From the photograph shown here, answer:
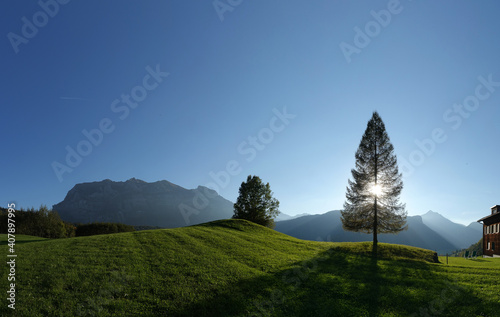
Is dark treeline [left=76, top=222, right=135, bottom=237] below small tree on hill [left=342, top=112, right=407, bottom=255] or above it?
below

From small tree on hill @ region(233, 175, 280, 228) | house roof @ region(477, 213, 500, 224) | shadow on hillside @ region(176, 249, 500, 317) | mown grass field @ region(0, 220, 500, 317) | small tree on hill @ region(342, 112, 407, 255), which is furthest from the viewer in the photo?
small tree on hill @ region(233, 175, 280, 228)

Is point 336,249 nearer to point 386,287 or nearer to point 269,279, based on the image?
point 386,287

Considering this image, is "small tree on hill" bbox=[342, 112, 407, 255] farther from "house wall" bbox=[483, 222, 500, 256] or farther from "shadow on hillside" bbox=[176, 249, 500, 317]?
"house wall" bbox=[483, 222, 500, 256]

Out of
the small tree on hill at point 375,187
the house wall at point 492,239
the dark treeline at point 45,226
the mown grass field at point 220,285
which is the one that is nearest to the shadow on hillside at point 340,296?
the mown grass field at point 220,285

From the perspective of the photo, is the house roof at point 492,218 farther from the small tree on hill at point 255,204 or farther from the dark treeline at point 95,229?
the dark treeline at point 95,229

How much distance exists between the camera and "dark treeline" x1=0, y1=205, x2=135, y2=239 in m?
35.2

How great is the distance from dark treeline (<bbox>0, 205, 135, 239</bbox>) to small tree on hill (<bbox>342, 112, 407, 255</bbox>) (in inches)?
1475

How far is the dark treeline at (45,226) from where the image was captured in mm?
35250

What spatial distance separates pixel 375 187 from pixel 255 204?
29.5 m

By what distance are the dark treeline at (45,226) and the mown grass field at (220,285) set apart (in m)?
24.1

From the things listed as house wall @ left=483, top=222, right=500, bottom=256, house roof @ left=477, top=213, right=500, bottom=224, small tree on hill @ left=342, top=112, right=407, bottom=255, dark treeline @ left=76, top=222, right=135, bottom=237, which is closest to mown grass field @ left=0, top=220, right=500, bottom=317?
small tree on hill @ left=342, top=112, right=407, bottom=255

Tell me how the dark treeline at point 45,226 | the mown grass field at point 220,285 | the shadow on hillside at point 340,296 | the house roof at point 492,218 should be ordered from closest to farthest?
the mown grass field at point 220,285, the shadow on hillside at point 340,296, the dark treeline at point 45,226, the house roof at point 492,218

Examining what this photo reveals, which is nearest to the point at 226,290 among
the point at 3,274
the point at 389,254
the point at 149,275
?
the point at 149,275

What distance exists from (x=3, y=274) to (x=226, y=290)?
10.2 m
